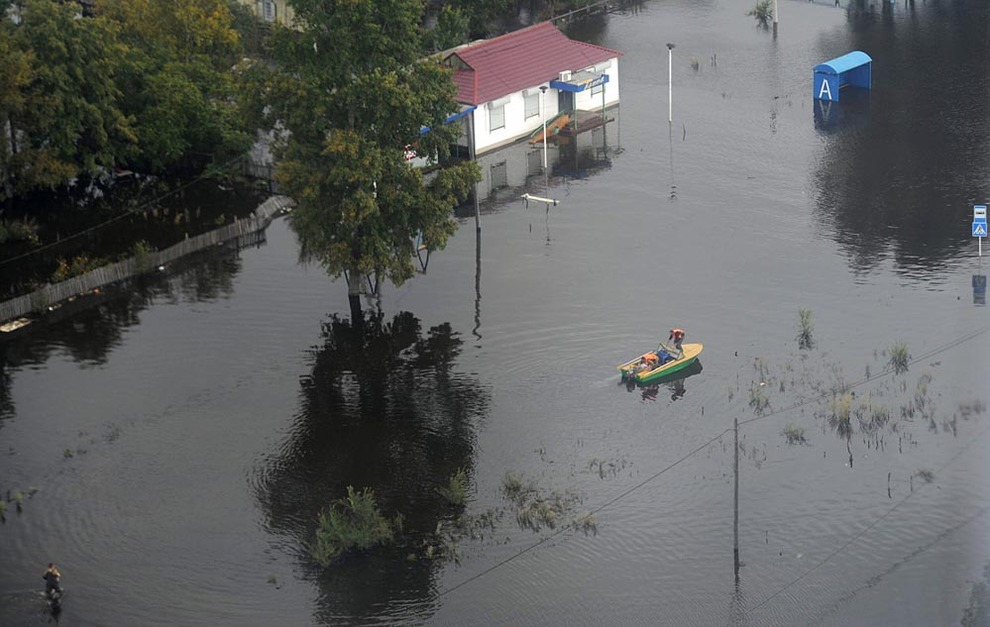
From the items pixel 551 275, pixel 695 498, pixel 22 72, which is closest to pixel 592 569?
pixel 695 498

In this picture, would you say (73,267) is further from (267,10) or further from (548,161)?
(267,10)

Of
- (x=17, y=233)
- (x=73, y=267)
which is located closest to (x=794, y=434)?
(x=73, y=267)

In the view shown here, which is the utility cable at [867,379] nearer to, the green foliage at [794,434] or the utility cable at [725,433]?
the utility cable at [725,433]

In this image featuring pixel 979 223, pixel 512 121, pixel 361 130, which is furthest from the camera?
pixel 512 121

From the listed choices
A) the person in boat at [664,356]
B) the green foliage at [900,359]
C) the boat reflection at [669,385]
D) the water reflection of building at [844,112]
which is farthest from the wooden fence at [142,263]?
the water reflection of building at [844,112]

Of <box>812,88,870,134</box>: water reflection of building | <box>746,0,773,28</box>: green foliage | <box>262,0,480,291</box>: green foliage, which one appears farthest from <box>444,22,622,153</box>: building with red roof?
<box>746,0,773,28</box>: green foliage
